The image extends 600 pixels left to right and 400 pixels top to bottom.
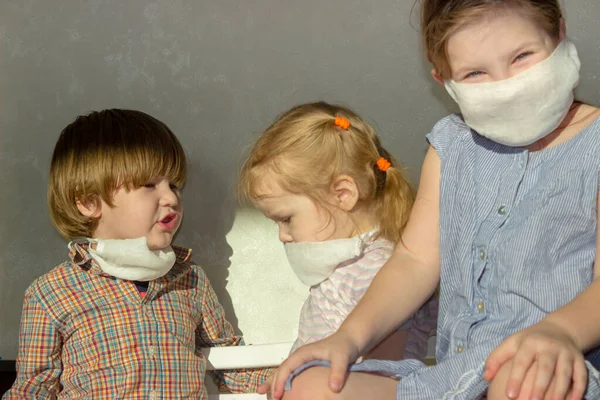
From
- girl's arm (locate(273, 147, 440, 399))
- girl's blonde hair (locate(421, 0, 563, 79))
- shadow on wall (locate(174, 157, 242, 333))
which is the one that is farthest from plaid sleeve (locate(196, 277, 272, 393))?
girl's blonde hair (locate(421, 0, 563, 79))

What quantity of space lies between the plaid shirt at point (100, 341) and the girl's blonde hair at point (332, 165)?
1.07 ft

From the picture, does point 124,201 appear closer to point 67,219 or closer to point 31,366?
point 67,219

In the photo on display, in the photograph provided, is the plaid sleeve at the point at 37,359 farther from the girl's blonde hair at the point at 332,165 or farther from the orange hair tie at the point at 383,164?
the orange hair tie at the point at 383,164

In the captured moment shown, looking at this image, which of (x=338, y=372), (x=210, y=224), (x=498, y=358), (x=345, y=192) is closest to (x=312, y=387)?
(x=338, y=372)

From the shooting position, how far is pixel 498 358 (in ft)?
3.66

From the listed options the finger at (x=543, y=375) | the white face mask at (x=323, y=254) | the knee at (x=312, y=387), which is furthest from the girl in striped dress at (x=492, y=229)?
the white face mask at (x=323, y=254)

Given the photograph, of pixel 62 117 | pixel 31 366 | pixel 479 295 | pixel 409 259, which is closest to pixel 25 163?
pixel 62 117

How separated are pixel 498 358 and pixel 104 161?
1.03 meters

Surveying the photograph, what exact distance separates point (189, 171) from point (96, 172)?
30 centimetres

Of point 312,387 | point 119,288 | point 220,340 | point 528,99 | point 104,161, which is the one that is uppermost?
point 528,99

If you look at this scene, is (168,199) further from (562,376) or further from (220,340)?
(562,376)

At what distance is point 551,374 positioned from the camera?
42.1 inches

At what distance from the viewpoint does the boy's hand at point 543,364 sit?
106 centimetres

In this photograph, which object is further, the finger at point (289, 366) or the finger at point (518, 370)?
the finger at point (289, 366)
